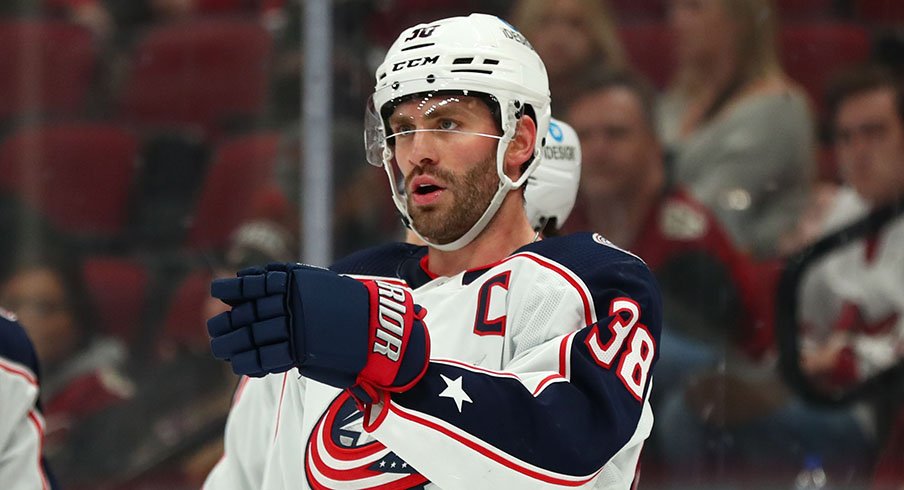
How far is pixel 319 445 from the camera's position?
160 centimetres

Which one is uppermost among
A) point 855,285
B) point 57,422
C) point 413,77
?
point 413,77

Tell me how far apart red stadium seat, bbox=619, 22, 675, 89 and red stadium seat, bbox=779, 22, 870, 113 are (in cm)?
24

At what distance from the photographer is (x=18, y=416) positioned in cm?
209

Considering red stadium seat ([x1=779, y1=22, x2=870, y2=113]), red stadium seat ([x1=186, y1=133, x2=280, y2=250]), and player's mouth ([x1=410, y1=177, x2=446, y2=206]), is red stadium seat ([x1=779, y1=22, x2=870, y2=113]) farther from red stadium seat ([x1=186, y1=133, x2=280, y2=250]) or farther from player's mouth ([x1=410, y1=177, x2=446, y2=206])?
player's mouth ([x1=410, y1=177, x2=446, y2=206])

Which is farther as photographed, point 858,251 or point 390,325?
point 858,251

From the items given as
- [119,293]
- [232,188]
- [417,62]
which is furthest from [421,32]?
[119,293]

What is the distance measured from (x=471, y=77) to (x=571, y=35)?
1498 mm

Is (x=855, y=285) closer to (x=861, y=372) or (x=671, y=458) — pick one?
(x=861, y=372)

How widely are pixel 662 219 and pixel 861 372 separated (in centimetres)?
53

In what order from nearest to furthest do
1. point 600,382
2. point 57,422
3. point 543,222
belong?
point 600,382 < point 543,222 < point 57,422

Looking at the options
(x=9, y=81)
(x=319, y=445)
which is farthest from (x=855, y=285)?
(x=9, y=81)

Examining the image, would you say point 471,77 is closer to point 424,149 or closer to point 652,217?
point 424,149

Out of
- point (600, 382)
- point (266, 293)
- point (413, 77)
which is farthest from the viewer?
point (413, 77)

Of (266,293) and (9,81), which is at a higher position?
(266,293)
